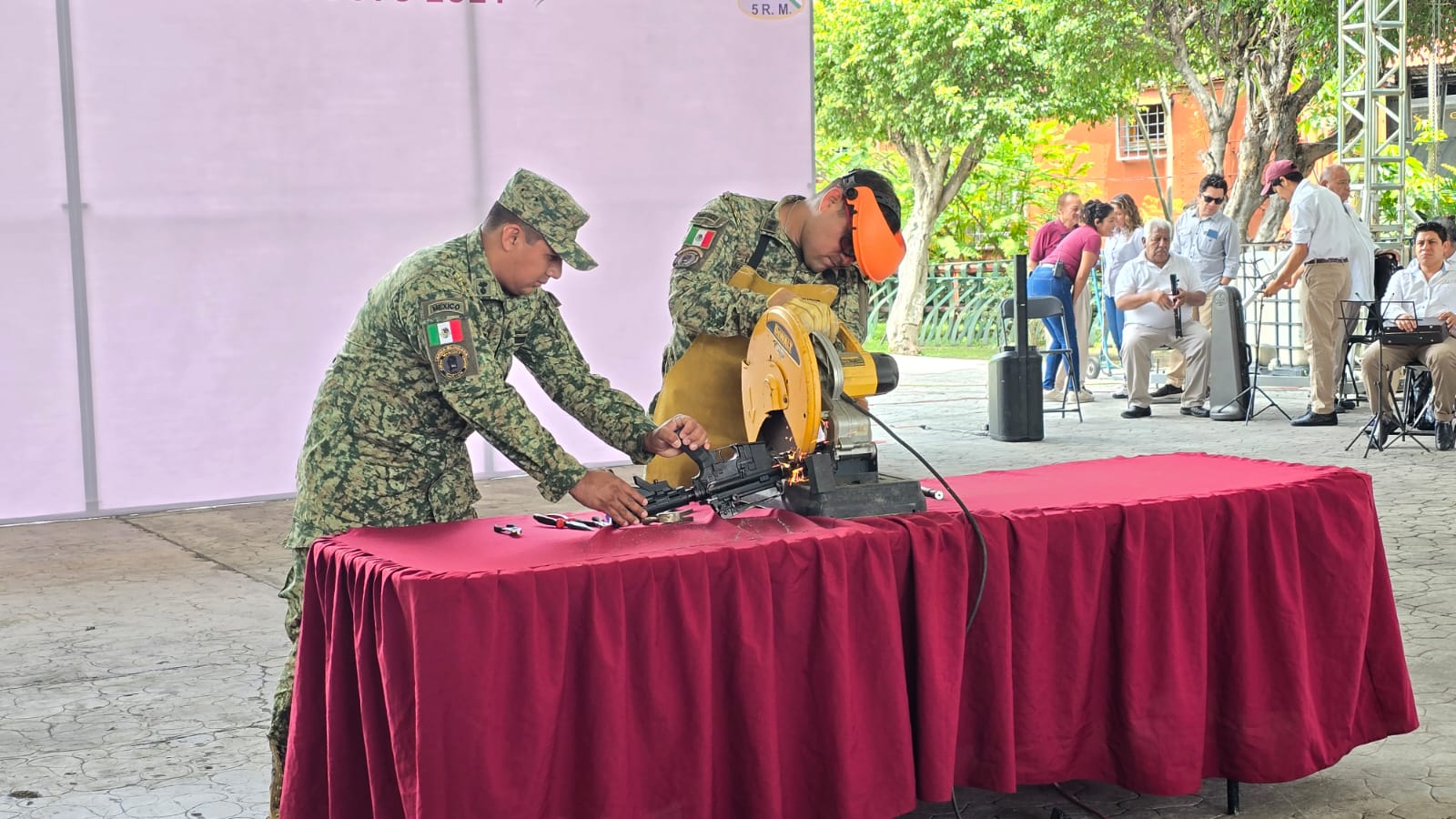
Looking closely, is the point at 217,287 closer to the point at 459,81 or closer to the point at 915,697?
the point at 459,81

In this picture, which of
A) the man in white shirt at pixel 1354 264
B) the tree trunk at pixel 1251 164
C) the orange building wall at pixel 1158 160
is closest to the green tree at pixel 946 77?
the tree trunk at pixel 1251 164

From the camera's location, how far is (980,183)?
2442 centimetres

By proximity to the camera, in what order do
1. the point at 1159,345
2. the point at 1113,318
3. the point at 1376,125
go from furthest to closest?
the point at 1113,318 → the point at 1376,125 → the point at 1159,345

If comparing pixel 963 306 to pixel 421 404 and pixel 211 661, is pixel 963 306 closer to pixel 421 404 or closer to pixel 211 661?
pixel 211 661

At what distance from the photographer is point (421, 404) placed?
2.88m

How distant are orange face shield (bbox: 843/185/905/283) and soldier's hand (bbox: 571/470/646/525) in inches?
34.4

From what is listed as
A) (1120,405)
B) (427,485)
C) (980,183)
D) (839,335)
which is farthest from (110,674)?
(980,183)

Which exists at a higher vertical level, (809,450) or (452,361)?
(452,361)

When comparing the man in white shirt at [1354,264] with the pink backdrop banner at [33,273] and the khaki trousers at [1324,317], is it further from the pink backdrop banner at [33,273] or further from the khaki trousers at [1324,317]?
the pink backdrop banner at [33,273]

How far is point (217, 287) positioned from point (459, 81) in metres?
1.58

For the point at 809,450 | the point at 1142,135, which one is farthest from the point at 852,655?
the point at 1142,135

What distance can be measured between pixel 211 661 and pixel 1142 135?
29.0 meters

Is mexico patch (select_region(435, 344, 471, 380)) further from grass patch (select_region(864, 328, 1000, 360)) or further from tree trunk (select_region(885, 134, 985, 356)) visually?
tree trunk (select_region(885, 134, 985, 356))

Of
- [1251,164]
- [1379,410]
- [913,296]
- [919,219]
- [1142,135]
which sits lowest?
[1379,410]
